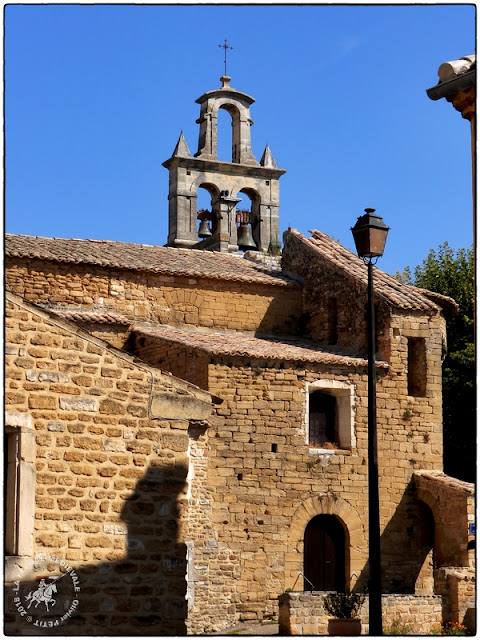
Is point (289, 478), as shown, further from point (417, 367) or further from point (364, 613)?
point (417, 367)

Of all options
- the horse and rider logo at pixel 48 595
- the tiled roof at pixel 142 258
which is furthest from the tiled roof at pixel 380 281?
the horse and rider logo at pixel 48 595

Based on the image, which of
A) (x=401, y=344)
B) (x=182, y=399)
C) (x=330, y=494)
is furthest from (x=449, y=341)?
(x=182, y=399)

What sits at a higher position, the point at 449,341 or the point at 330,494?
the point at 449,341

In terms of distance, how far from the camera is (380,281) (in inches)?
1030

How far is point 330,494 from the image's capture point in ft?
75.9

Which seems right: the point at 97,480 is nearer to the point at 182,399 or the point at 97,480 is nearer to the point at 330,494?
the point at 182,399

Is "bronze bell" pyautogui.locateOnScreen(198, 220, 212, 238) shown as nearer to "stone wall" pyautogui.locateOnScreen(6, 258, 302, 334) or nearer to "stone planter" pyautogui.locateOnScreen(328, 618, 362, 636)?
"stone wall" pyautogui.locateOnScreen(6, 258, 302, 334)

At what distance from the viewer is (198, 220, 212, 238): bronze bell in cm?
3799

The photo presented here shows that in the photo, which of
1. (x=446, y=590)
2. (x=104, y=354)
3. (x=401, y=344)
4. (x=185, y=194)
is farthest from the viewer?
(x=185, y=194)

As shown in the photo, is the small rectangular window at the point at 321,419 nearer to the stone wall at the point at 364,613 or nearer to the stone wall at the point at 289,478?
the stone wall at the point at 289,478

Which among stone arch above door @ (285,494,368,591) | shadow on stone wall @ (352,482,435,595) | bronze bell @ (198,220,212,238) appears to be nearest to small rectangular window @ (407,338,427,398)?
shadow on stone wall @ (352,482,435,595)

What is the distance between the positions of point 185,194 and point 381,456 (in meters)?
16.8

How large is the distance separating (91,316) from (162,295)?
2.27 meters

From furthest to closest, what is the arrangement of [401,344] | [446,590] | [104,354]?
1. [401,344]
2. [446,590]
3. [104,354]
